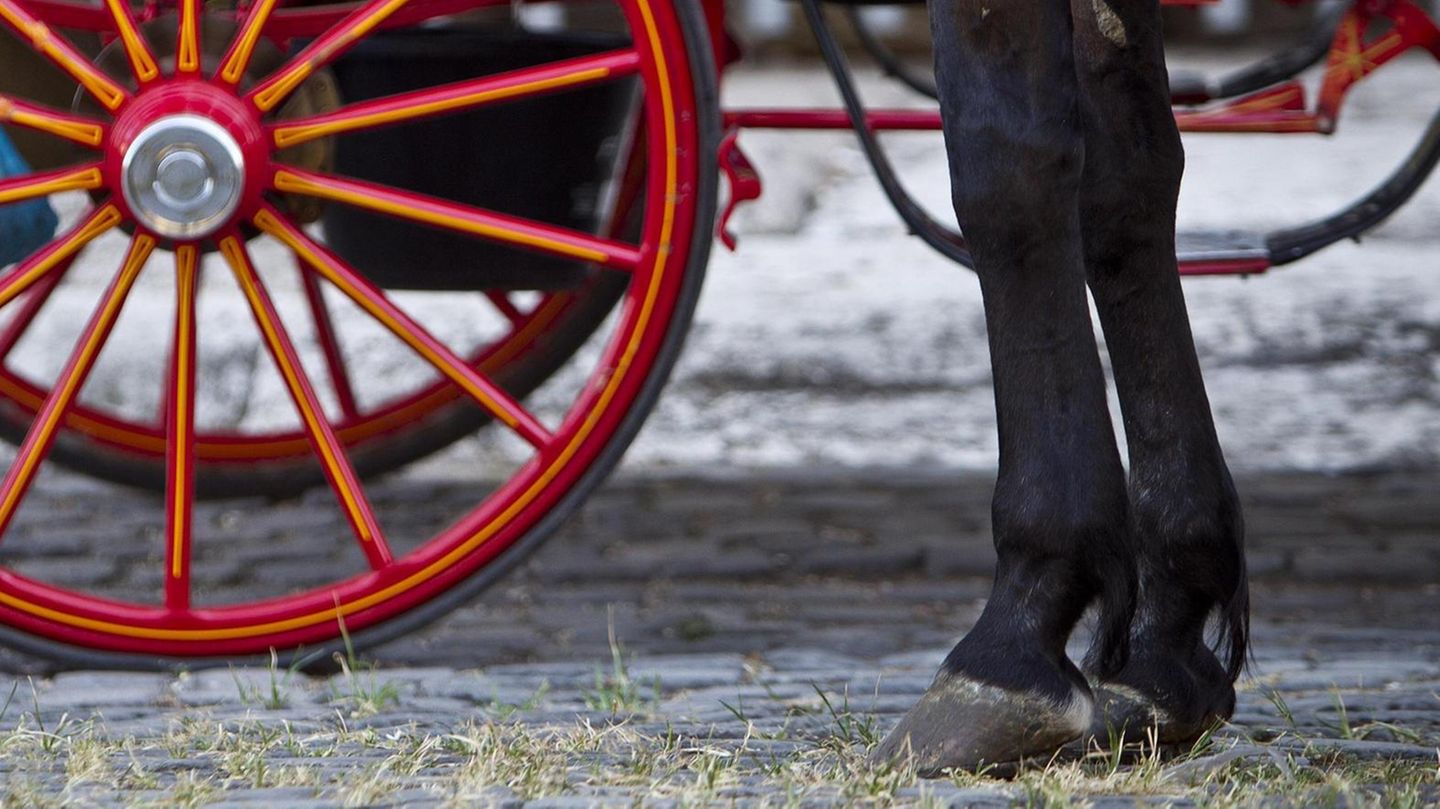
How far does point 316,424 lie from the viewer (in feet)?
7.04

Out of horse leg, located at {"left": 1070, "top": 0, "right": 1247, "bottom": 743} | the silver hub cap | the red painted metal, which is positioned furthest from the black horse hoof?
the silver hub cap

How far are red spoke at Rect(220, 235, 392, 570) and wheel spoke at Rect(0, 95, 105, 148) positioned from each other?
0.20m

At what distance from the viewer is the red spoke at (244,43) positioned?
6.77 ft

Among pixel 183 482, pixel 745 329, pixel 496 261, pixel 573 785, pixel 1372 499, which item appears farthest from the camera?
pixel 745 329

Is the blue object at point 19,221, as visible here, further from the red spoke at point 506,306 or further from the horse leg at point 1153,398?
the horse leg at point 1153,398

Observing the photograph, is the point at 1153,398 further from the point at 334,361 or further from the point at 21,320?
the point at 21,320

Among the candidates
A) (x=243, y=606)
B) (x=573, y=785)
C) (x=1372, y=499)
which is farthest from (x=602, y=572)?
(x=1372, y=499)

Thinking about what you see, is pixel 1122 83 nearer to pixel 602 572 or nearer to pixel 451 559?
pixel 451 559

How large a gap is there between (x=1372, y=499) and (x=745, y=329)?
153 cm

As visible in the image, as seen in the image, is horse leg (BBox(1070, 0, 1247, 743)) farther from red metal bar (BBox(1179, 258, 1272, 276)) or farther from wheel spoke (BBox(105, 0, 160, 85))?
wheel spoke (BBox(105, 0, 160, 85))

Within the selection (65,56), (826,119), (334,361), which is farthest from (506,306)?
(65,56)

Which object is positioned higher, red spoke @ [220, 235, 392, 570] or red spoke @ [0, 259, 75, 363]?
red spoke @ [0, 259, 75, 363]

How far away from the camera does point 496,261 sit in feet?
8.50

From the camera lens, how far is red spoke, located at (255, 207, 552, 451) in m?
2.14
